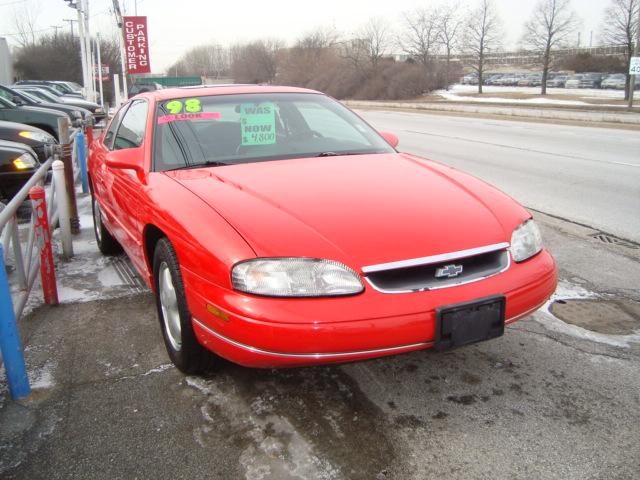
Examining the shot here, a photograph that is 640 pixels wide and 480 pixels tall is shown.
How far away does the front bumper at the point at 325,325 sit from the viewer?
2.29 m

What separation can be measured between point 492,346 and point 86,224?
5059 mm

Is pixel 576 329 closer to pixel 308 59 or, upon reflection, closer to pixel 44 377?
pixel 44 377

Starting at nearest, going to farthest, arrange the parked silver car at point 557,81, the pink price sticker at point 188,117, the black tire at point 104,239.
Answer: the pink price sticker at point 188,117 → the black tire at point 104,239 → the parked silver car at point 557,81

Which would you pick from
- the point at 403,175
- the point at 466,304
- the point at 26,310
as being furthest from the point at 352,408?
the point at 26,310

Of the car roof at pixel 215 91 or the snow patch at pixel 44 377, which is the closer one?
the snow patch at pixel 44 377

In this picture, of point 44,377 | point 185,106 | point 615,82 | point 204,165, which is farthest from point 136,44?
point 615,82

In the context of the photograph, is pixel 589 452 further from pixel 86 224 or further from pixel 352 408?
pixel 86 224

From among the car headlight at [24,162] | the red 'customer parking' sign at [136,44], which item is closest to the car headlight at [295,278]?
the car headlight at [24,162]

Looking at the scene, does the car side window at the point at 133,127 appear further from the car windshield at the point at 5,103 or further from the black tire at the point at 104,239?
the car windshield at the point at 5,103

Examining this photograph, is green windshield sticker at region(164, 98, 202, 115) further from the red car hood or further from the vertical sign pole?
the vertical sign pole

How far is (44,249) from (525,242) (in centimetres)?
329

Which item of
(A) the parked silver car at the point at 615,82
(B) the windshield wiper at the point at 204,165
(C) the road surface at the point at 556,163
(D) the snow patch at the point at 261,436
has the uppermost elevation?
(A) the parked silver car at the point at 615,82

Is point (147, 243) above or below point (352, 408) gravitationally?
above

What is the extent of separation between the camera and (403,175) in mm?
3301
